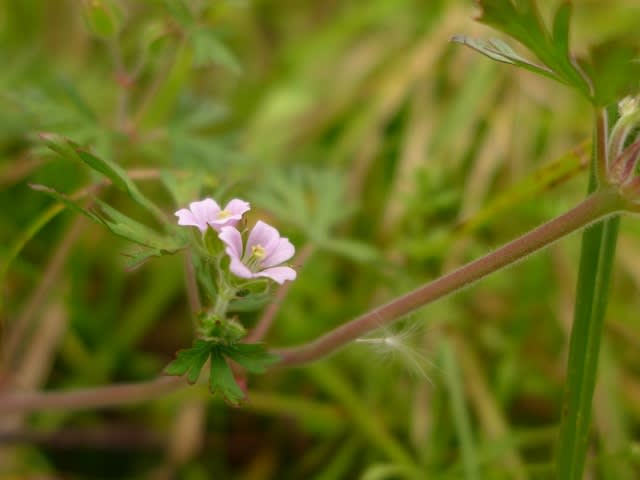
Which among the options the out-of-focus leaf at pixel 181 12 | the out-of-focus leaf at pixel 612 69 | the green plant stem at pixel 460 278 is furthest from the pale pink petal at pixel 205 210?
the out-of-focus leaf at pixel 181 12

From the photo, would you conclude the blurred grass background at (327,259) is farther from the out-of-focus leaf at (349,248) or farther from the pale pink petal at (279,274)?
the pale pink petal at (279,274)

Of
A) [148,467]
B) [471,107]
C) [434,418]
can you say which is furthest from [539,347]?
[148,467]

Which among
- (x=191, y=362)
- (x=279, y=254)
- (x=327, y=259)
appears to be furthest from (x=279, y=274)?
(x=327, y=259)

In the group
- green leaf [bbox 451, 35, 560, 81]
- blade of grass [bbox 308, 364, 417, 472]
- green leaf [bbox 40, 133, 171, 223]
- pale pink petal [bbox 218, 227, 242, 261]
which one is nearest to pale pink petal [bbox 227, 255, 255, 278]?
pale pink petal [bbox 218, 227, 242, 261]

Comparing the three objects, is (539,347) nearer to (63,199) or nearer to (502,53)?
(502,53)

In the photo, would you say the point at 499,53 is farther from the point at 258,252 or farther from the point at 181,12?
the point at 181,12

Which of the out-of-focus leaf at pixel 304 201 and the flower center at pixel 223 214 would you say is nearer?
the flower center at pixel 223 214
